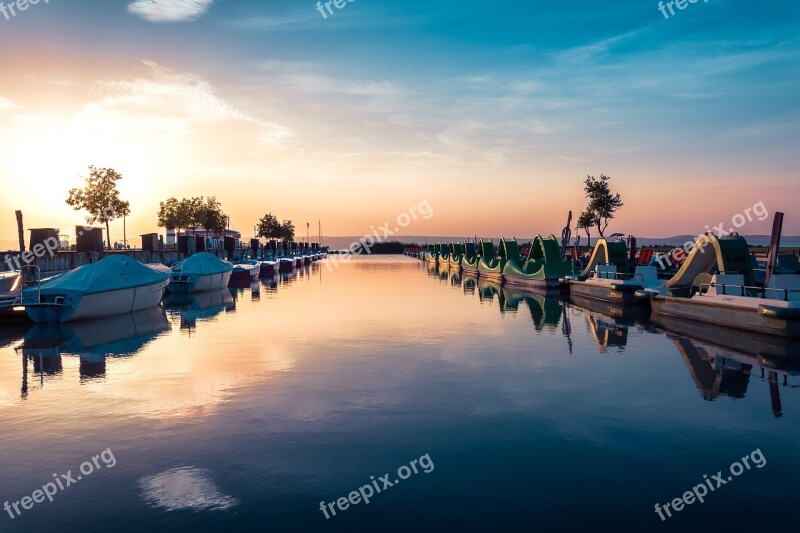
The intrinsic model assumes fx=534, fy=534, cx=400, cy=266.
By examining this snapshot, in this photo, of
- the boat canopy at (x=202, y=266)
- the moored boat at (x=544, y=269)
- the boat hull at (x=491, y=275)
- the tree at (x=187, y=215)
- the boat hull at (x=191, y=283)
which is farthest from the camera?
the tree at (x=187, y=215)

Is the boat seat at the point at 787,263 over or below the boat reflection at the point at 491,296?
over

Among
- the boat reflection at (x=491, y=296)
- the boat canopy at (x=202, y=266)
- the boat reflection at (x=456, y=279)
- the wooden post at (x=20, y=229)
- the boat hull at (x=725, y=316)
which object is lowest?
the boat reflection at (x=456, y=279)

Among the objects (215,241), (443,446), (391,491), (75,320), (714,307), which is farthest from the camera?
(215,241)

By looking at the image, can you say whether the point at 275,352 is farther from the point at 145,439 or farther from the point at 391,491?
→ the point at 391,491

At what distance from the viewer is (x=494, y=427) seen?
30.9ft

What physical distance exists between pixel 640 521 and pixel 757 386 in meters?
8.27

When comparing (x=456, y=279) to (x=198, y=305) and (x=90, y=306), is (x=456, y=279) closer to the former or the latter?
(x=198, y=305)

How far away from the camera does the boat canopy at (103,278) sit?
875 inches

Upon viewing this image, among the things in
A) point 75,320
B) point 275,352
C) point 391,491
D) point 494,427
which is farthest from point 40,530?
point 75,320

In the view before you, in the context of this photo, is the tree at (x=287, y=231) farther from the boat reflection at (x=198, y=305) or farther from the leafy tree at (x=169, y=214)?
the boat reflection at (x=198, y=305)

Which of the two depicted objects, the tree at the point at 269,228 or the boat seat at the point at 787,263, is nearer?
the boat seat at the point at 787,263

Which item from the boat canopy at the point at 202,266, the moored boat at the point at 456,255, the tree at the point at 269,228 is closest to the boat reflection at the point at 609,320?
the boat canopy at the point at 202,266

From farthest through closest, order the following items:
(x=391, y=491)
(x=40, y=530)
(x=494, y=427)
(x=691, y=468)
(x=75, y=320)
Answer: (x=75, y=320) < (x=494, y=427) < (x=691, y=468) < (x=391, y=491) < (x=40, y=530)

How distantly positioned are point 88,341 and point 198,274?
61.5 feet
